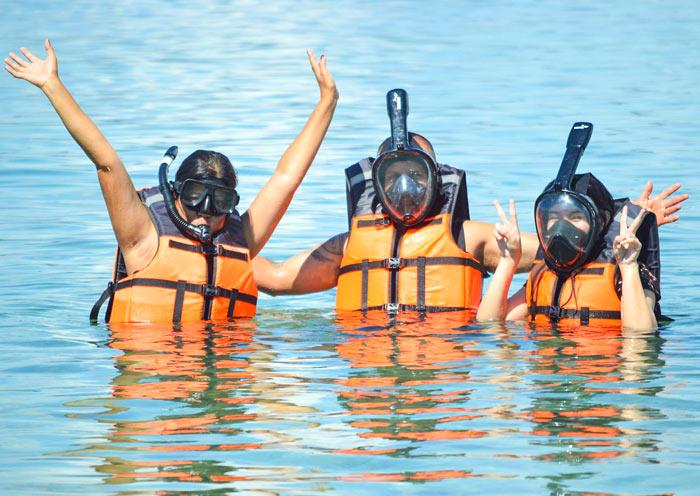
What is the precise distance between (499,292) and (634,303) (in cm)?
80

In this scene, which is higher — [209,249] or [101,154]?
[101,154]

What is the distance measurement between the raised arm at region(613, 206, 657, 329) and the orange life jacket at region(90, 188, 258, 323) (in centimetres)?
233

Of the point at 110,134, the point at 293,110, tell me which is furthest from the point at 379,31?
the point at 110,134

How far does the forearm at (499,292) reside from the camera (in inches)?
277

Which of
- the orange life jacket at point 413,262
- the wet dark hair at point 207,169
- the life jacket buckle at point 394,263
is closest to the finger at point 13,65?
the wet dark hair at point 207,169

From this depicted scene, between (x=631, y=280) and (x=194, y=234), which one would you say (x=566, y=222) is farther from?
(x=194, y=234)

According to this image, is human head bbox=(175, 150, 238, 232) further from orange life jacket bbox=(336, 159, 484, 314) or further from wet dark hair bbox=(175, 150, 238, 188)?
orange life jacket bbox=(336, 159, 484, 314)

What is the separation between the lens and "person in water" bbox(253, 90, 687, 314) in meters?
7.67

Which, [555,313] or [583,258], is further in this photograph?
[555,313]


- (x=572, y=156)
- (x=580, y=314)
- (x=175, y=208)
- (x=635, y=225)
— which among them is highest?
(x=572, y=156)

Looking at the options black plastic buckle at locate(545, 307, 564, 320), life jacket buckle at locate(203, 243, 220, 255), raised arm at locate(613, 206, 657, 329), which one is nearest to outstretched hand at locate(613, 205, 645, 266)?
raised arm at locate(613, 206, 657, 329)

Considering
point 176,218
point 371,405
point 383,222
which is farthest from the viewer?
point 383,222

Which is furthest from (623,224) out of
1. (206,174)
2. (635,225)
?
(206,174)

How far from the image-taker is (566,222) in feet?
22.5
